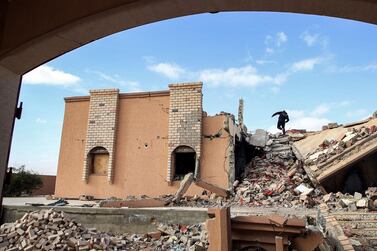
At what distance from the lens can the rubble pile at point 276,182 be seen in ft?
33.6

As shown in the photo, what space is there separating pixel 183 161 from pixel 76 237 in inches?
255

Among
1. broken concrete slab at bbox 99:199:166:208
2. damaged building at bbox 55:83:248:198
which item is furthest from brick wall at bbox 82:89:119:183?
broken concrete slab at bbox 99:199:166:208

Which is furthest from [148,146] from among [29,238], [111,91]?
[29,238]

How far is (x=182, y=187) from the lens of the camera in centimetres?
1033

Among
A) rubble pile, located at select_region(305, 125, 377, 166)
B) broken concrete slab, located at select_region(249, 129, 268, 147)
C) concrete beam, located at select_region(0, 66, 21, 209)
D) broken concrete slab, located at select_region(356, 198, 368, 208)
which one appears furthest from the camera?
broken concrete slab, located at select_region(249, 129, 268, 147)

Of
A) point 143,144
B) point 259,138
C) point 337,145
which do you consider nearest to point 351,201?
point 337,145

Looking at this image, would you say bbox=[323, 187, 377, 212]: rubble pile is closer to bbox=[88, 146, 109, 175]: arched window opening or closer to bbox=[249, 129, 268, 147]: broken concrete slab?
bbox=[249, 129, 268, 147]: broken concrete slab

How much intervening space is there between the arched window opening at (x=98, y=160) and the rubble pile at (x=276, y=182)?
18.1 ft

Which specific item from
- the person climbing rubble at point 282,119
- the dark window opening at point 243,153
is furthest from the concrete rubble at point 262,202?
the person climbing rubble at point 282,119

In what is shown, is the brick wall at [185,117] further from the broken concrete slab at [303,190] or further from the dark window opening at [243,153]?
the broken concrete slab at [303,190]

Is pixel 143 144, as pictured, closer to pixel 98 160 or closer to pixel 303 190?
pixel 98 160

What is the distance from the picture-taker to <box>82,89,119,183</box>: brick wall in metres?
13.3

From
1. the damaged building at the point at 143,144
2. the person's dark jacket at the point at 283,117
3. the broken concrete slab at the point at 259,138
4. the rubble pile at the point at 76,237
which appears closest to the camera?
the rubble pile at the point at 76,237

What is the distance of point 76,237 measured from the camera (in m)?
6.98
